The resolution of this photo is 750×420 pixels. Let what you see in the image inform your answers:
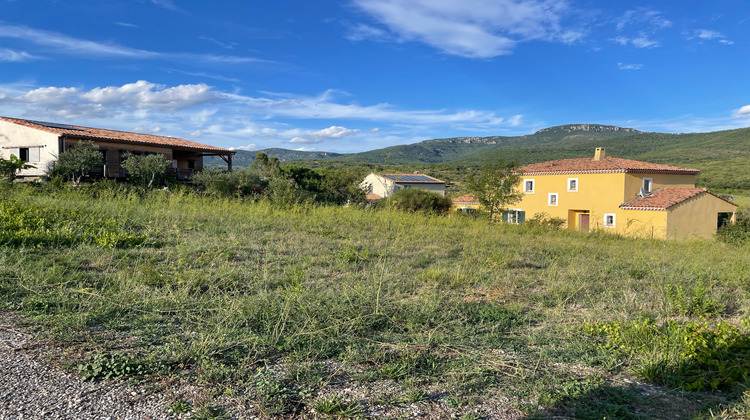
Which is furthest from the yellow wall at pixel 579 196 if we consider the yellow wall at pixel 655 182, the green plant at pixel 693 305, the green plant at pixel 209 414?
the green plant at pixel 209 414

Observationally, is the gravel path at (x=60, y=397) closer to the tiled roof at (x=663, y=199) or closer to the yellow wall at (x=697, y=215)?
the yellow wall at (x=697, y=215)

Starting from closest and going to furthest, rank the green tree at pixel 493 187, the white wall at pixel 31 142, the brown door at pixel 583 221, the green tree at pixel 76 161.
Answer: the green tree at pixel 493 187, the green tree at pixel 76 161, the white wall at pixel 31 142, the brown door at pixel 583 221

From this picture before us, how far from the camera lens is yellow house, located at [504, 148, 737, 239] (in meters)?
25.1

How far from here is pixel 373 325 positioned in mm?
3490

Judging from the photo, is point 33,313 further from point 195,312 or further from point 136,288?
point 195,312

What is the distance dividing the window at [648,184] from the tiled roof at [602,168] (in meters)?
0.55

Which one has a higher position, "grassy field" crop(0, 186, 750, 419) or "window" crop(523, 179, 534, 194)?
"window" crop(523, 179, 534, 194)

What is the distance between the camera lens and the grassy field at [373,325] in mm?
2443

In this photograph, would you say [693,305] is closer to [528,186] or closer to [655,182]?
[655,182]

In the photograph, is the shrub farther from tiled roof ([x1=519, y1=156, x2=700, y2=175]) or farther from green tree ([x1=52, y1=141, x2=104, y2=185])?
tiled roof ([x1=519, y1=156, x2=700, y2=175])

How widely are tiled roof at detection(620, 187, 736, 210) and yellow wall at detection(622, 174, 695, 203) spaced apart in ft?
1.72

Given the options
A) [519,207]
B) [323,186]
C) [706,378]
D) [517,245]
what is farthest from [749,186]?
[706,378]

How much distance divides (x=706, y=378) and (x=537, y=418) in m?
1.32

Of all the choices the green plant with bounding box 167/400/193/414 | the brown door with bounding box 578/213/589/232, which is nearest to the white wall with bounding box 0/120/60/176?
the green plant with bounding box 167/400/193/414
